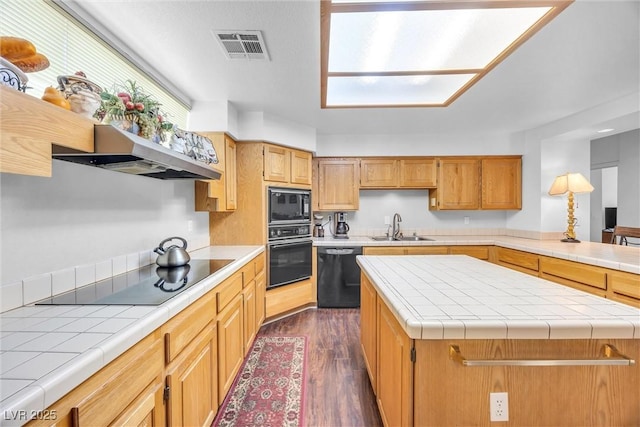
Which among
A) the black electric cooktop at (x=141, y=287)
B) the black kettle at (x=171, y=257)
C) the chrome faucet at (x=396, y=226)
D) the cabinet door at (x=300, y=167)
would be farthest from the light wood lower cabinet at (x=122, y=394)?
the chrome faucet at (x=396, y=226)

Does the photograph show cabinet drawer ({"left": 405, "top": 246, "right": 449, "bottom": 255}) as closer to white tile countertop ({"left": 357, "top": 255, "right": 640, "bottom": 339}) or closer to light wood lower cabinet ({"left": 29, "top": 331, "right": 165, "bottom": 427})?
white tile countertop ({"left": 357, "top": 255, "right": 640, "bottom": 339})

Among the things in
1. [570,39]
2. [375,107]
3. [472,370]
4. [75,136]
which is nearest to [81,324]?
[75,136]

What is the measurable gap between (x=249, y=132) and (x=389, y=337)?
2441 mm

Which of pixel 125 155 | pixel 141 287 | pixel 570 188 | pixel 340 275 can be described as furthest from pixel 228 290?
pixel 570 188

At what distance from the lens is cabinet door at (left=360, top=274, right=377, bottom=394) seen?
67.2 inches

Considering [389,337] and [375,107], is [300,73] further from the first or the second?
[389,337]

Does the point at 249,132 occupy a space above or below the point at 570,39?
below

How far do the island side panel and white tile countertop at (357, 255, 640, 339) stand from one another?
0.24 ft

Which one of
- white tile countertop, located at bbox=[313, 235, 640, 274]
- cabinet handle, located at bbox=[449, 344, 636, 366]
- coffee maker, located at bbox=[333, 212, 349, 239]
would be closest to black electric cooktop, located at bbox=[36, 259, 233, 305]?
cabinet handle, located at bbox=[449, 344, 636, 366]

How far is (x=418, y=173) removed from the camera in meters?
3.80

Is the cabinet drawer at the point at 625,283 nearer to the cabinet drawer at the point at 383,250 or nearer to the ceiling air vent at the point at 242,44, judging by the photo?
the cabinet drawer at the point at 383,250

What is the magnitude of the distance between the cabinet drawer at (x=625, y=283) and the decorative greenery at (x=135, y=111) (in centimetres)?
341

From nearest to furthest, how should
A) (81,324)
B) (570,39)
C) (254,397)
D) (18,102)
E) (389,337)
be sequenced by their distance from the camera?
(18,102)
(81,324)
(389,337)
(570,39)
(254,397)

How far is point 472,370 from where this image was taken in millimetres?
972
